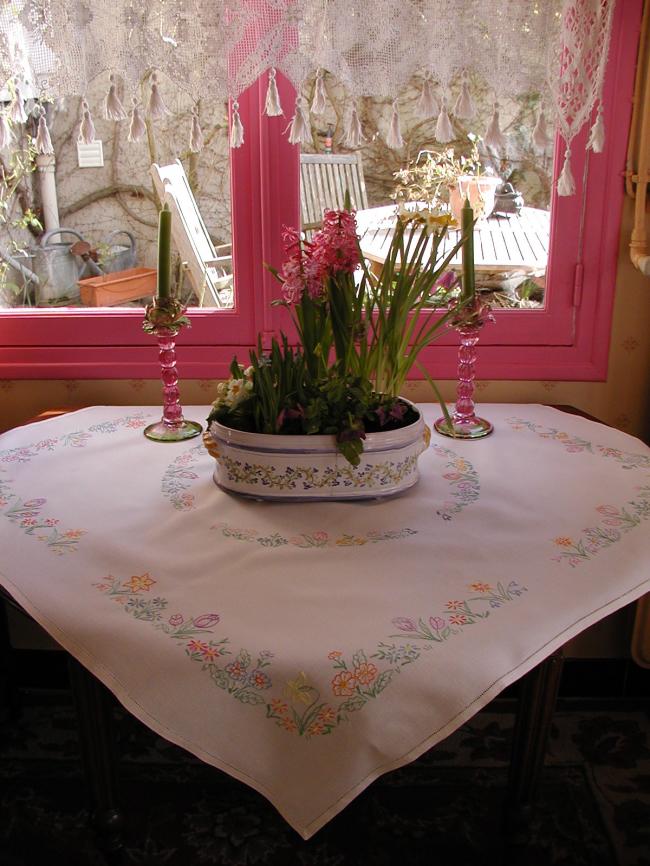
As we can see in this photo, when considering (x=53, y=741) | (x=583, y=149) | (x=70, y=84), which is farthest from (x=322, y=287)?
(x=53, y=741)

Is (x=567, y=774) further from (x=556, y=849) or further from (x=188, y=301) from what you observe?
(x=188, y=301)

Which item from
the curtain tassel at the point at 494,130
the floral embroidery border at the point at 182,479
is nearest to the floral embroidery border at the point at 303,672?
the floral embroidery border at the point at 182,479

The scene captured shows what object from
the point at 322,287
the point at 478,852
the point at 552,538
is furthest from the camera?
the point at 478,852

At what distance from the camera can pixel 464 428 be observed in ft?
5.17

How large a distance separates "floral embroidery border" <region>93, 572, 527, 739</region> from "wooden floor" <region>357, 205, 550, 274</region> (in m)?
0.97

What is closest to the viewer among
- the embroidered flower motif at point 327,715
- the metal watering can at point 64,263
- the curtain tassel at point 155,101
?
the embroidered flower motif at point 327,715

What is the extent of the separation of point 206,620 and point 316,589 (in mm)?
146

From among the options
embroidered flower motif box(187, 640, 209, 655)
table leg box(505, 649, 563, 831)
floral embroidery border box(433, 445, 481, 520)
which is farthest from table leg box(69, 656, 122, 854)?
table leg box(505, 649, 563, 831)

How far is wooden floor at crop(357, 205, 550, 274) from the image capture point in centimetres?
174

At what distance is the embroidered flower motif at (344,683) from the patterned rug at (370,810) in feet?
2.10

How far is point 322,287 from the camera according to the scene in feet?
4.19

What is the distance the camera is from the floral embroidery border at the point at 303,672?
0.86m

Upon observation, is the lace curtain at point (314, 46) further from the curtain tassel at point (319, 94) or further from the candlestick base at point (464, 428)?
the candlestick base at point (464, 428)

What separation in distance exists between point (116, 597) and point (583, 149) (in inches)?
51.5
